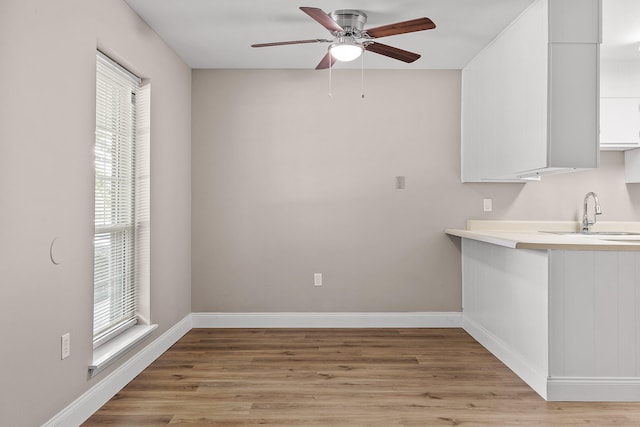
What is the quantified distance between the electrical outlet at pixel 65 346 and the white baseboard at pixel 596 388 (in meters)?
2.61

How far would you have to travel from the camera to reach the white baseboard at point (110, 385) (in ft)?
7.26

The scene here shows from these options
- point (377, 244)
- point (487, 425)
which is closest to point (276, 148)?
point (377, 244)

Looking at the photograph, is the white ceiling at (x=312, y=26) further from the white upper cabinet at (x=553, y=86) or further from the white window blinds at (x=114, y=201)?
the white window blinds at (x=114, y=201)

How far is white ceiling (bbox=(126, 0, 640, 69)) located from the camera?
2.91 meters

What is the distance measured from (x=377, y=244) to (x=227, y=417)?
2.28 metres

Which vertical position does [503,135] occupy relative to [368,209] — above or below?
above

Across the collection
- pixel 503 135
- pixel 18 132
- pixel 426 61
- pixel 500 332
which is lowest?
pixel 500 332

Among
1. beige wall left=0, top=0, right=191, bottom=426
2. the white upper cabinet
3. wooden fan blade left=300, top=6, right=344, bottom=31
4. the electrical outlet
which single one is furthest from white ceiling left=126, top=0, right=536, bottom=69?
the electrical outlet

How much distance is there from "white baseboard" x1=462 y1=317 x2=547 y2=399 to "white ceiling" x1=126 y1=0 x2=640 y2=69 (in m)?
2.32

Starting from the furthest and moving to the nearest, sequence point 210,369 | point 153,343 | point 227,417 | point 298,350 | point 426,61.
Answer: point 426,61 < point 298,350 < point 153,343 < point 210,369 < point 227,417

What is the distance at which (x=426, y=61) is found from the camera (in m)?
4.02

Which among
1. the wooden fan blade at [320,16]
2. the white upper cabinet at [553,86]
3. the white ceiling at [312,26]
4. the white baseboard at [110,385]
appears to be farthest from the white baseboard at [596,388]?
the white baseboard at [110,385]

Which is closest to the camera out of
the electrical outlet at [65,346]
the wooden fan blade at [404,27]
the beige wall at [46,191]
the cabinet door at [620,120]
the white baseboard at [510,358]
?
the beige wall at [46,191]

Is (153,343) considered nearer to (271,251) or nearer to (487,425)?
(271,251)
